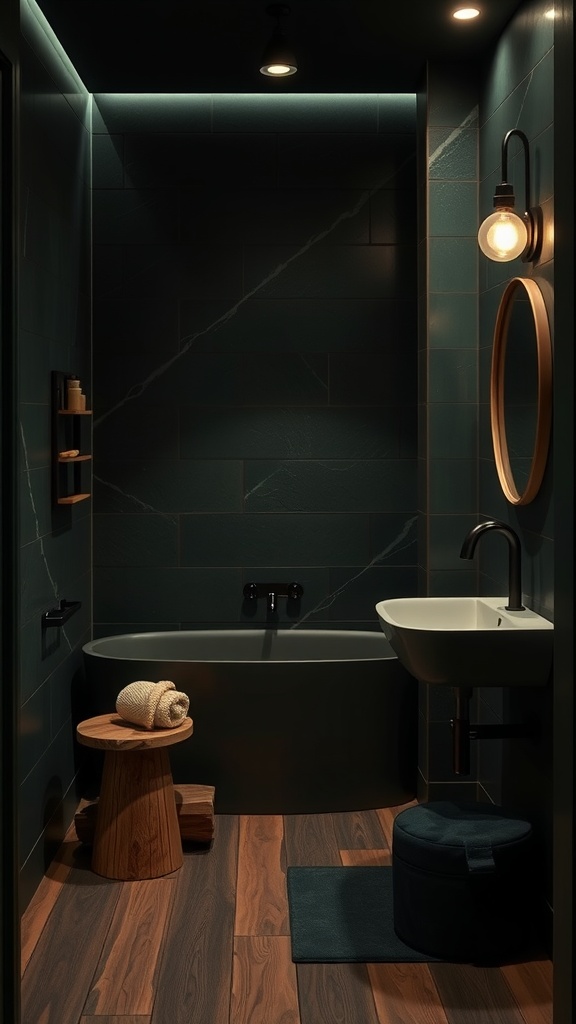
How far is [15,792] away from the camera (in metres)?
1.70

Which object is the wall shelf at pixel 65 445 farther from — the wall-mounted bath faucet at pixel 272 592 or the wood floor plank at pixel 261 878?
the wood floor plank at pixel 261 878

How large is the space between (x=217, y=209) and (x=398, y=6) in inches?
53.4

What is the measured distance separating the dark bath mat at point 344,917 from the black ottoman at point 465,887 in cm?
9

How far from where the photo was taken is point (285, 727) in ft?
13.8

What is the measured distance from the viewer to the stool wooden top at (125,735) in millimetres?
3590

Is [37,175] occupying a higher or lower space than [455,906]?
higher

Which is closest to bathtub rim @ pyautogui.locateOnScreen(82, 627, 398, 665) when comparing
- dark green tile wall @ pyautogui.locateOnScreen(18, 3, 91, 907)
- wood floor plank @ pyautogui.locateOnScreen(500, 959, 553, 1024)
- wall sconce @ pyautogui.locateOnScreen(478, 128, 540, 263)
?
dark green tile wall @ pyautogui.locateOnScreen(18, 3, 91, 907)

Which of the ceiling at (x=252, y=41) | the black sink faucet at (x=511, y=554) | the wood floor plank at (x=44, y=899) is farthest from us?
the ceiling at (x=252, y=41)

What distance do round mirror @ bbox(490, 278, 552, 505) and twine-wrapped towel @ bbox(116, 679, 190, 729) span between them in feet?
4.36

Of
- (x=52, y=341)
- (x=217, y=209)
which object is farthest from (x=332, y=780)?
(x=217, y=209)

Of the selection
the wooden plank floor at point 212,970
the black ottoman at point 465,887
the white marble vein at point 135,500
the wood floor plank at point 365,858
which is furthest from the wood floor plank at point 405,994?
the white marble vein at point 135,500

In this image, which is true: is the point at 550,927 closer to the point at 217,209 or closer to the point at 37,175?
the point at 37,175

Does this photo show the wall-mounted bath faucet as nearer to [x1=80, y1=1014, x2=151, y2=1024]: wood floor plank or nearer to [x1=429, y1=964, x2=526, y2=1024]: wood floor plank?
[x1=429, y1=964, x2=526, y2=1024]: wood floor plank

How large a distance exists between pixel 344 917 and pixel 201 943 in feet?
1.45
